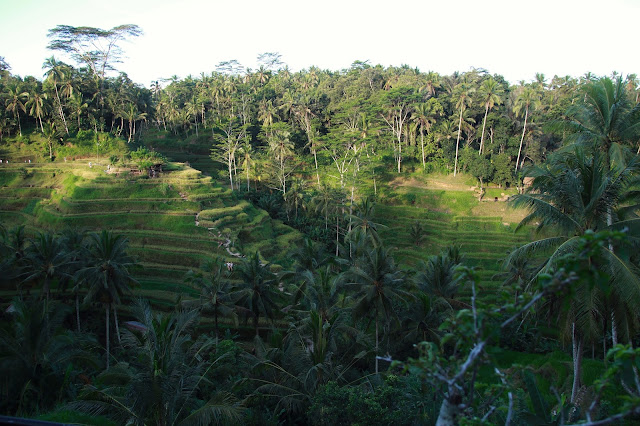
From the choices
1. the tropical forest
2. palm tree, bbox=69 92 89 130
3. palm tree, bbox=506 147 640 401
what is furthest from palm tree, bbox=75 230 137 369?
palm tree, bbox=69 92 89 130

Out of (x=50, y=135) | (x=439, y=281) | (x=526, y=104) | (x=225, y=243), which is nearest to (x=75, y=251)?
(x=225, y=243)

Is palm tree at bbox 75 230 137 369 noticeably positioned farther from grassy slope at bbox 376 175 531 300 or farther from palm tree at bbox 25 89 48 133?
palm tree at bbox 25 89 48 133

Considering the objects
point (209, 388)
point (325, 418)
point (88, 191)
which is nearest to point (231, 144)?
point (88, 191)

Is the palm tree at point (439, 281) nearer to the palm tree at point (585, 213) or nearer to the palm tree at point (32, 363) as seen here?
the palm tree at point (585, 213)

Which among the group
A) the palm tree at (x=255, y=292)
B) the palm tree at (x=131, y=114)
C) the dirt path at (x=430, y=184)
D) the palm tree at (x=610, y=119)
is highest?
the palm tree at (x=131, y=114)

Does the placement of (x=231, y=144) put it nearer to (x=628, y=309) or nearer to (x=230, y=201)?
(x=230, y=201)

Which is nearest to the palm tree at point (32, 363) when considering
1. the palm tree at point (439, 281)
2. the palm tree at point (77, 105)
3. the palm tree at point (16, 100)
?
the palm tree at point (439, 281)
